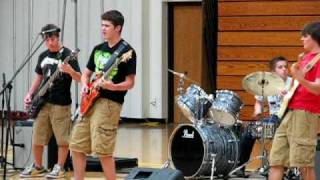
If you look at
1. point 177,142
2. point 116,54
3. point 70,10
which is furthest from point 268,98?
point 70,10

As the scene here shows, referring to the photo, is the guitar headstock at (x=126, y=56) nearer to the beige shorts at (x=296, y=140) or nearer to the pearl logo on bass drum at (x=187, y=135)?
the beige shorts at (x=296, y=140)

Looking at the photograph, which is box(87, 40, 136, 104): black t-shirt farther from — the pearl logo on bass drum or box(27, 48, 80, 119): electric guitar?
the pearl logo on bass drum

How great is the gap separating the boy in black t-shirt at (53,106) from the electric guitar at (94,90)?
176 centimetres

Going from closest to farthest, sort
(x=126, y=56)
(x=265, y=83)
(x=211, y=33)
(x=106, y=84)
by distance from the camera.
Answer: (x=106, y=84)
(x=126, y=56)
(x=265, y=83)
(x=211, y=33)

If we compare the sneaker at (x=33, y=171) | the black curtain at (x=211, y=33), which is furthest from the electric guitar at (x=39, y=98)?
the black curtain at (x=211, y=33)

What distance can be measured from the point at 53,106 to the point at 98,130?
2.07 metres

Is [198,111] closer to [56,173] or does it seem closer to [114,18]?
[56,173]

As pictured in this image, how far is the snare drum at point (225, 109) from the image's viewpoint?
315 inches

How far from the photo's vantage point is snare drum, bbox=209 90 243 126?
26.3 ft

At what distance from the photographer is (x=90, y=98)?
20.5 ft

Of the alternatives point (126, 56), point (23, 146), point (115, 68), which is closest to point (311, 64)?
point (126, 56)

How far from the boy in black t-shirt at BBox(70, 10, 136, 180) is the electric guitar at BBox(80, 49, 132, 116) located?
28 mm

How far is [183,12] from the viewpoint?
15.3 meters

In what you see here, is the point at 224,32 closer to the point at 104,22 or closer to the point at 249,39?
the point at 249,39
